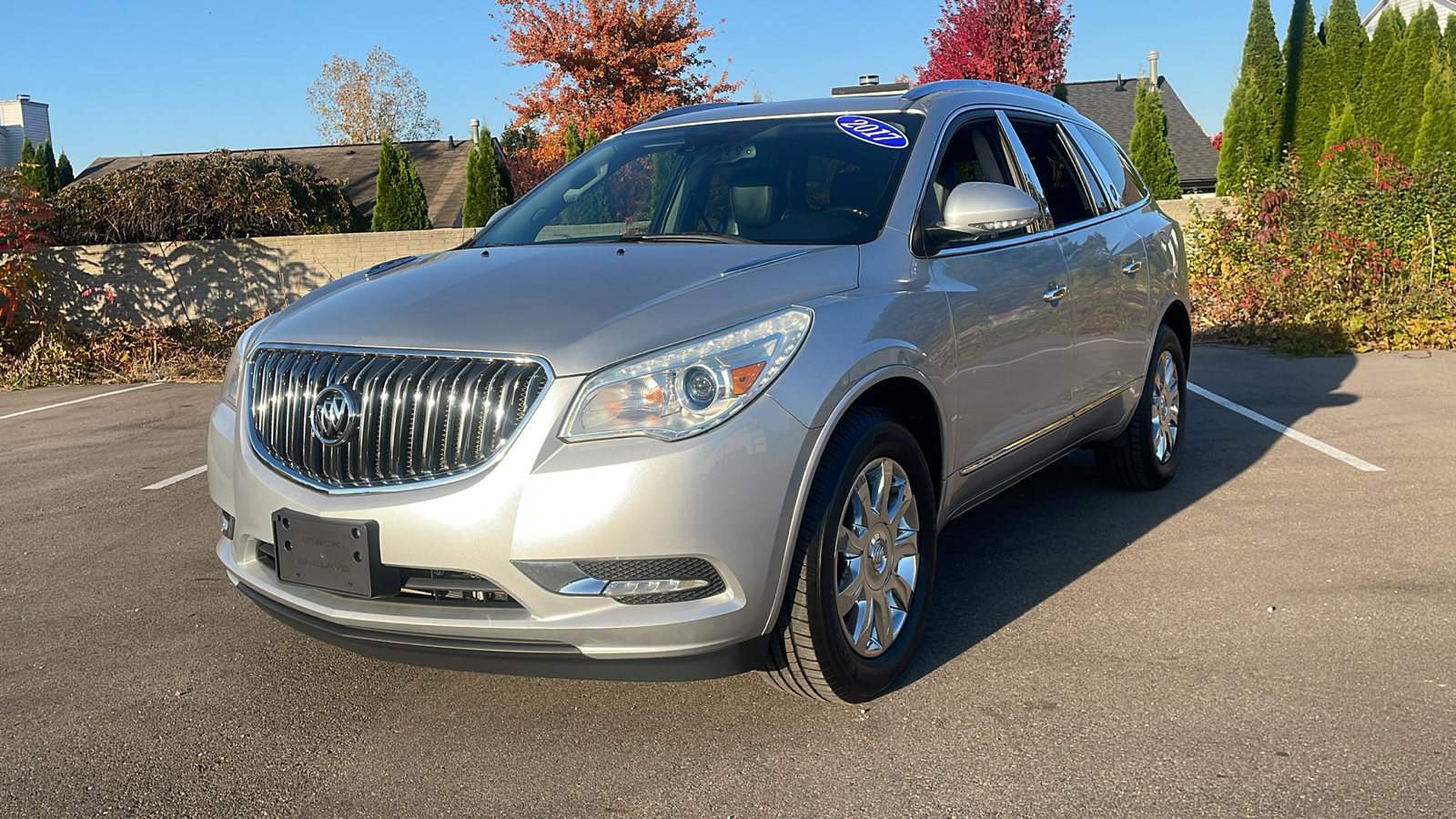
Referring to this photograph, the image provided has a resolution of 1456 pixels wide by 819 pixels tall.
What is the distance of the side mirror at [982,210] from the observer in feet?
12.7

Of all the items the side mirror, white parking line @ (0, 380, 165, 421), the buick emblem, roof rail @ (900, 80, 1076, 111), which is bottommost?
white parking line @ (0, 380, 165, 421)

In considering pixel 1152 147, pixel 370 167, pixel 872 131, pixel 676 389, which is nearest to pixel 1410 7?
pixel 1152 147

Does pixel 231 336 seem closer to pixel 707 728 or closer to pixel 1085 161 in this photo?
pixel 1085 161

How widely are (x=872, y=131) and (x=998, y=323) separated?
33.4 inches

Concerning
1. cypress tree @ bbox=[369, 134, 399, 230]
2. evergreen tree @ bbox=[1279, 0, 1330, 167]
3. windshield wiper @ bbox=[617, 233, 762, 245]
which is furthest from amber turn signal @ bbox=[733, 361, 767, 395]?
evergreen tree @ bbox=[1279, 0, 1330, 167]

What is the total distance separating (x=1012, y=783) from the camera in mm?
2986

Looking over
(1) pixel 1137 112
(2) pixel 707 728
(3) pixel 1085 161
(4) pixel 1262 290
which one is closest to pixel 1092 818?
(2) pixel 707 728

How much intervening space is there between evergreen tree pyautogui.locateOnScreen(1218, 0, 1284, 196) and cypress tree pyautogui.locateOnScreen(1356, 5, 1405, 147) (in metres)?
1.42

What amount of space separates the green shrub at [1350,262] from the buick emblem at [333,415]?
9633 millimetres

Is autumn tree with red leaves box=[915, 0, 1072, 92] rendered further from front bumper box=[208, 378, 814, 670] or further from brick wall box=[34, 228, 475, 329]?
front bumper box=[208, 378, 814, 670]

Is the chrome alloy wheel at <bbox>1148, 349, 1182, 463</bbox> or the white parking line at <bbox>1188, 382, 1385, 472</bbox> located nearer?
the chrome alloy wheel at <bbox>1148, 349, 1182, 463</bbox>

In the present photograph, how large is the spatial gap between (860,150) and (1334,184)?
30.6ft

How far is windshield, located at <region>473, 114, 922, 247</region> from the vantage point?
401 centimetres

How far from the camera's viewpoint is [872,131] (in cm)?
436
